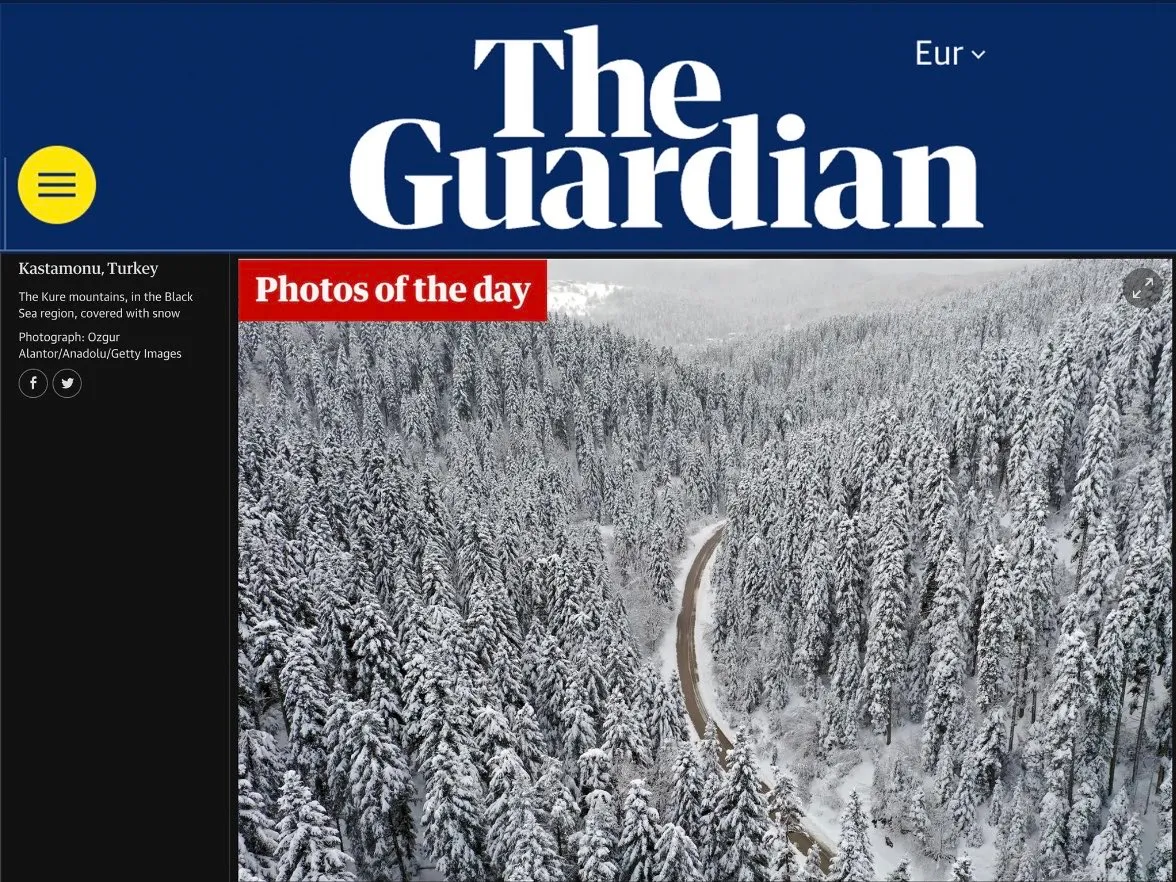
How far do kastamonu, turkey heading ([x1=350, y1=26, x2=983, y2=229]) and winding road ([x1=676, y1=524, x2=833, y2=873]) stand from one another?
850 inches

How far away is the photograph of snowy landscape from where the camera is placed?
60.6 feet

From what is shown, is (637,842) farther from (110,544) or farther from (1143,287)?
(1143,287)

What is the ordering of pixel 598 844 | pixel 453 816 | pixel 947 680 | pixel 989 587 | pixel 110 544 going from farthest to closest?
1. pixel 947 680
2. pixel 989 587
3. pixel 453 816
4. pixel 598 844
5. pixel 110 544

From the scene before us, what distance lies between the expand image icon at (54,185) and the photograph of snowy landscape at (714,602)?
13.3 ft

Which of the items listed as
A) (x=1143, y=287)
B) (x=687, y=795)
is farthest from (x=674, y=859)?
(x=1143, y=287)

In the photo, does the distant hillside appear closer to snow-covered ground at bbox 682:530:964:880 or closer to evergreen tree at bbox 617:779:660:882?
evergreen tree at bbox 617:779:660:882

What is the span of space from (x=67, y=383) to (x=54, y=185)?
4.18m

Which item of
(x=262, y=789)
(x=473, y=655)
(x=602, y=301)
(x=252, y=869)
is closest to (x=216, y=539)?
(x=252, y=869)

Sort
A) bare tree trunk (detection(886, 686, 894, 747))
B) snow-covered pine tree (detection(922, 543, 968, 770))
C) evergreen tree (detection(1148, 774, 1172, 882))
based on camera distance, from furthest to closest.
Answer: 1. bare tree trunk (detection(886, 686, 894, 747))
2. snow-covered pine tree (detection(922, 543, 968, 770))
3. evergreen tree (detection(1148, 774, 1172, 882))

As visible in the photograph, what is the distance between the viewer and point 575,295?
15359 millimetres

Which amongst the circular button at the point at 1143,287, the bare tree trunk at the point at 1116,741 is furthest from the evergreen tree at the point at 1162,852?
the circular button at the point at 1143,287

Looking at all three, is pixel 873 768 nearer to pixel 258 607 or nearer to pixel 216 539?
pixel 258 607

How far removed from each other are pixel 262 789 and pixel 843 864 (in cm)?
1809

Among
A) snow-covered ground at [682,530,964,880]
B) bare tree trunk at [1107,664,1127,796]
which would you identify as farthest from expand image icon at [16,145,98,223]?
bare tree trunk at [1107,664,1127,796]
